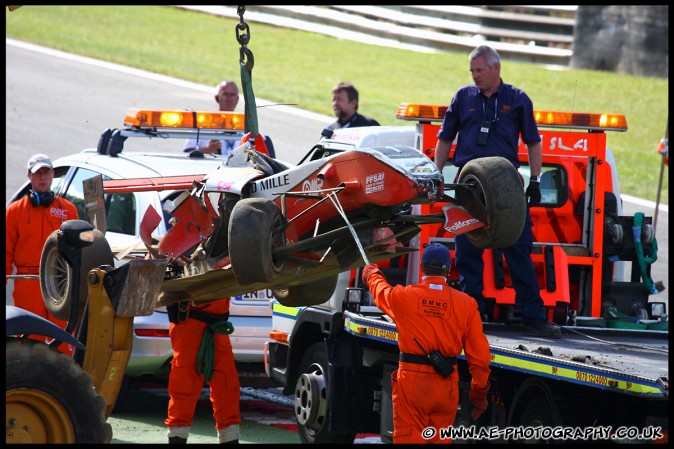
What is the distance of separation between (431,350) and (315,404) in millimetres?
1867

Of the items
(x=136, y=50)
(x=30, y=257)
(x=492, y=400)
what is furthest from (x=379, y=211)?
(x=136, y=50)

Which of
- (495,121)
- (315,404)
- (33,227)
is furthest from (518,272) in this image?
(33,227)

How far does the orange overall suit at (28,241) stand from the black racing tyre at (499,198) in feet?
12.5

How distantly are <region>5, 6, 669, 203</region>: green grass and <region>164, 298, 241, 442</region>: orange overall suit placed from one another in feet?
42.2

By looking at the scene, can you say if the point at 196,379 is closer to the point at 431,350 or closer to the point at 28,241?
the point at 431,350

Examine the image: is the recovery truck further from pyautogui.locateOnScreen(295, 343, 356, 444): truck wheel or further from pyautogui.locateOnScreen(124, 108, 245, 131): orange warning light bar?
pyautogui.locateOnScreen(124, 108, 245, 131): orange warning light bar

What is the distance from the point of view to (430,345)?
6648mm

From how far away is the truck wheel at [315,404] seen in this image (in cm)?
818

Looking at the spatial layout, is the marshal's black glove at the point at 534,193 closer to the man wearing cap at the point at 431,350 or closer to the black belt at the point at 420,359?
the man wearing cap at the point at 431,350

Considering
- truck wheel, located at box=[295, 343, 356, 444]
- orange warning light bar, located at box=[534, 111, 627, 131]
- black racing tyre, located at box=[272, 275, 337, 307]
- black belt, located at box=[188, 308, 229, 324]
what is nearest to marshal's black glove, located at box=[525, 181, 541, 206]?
orange warning light bar, located at box=[534, 111, 627, 131]

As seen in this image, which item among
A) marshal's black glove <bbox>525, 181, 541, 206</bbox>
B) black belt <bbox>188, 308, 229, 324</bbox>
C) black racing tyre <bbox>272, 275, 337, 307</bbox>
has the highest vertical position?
marshal's black glove <bbox>525, 181, 541, 206</bbox>

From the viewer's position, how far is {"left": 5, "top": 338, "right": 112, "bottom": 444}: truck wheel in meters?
5.75

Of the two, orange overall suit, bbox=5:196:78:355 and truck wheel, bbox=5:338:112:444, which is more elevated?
orange overall suit, bbox=5:196:78:355

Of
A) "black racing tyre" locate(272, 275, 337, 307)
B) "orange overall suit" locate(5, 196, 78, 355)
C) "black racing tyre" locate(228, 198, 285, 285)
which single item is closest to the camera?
"black racing tyre" locate(228, 198, 285, 285)
